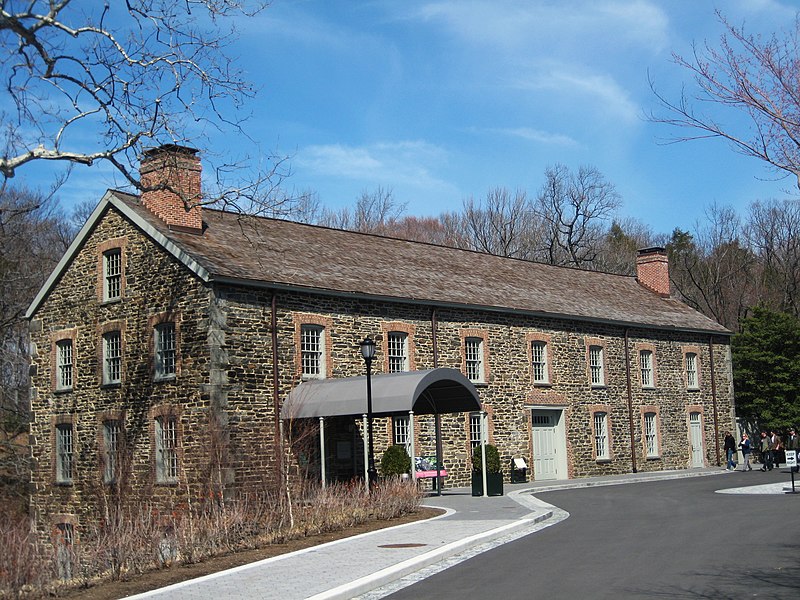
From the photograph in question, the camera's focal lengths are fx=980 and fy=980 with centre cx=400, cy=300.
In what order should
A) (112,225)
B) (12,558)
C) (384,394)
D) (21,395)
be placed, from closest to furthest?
(12,558), (384,394), (112,225), (21,395)

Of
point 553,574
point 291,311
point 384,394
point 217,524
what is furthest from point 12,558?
point 291,311

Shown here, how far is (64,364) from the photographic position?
2819 centimetres

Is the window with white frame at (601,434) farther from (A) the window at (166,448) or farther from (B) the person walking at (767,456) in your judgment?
(A) the window at (166,448)

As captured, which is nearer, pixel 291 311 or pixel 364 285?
pixel 291 311

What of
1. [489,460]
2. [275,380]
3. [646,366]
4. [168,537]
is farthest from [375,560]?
[646,366]

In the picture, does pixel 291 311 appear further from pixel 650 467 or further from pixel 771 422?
pixel 771 422

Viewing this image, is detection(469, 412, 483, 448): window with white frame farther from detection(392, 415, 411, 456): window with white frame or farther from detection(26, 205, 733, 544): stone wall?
detection(392, 415, 411, 456): window with white frame

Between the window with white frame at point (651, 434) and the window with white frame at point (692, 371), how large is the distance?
3046 millimetres

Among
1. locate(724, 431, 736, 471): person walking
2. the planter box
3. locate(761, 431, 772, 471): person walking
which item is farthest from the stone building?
locate(761, 431, 772, 471): person walking

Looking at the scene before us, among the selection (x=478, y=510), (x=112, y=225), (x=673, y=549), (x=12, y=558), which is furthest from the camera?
(x=112, y=225)

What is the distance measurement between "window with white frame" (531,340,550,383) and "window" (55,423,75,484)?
14.7 meters

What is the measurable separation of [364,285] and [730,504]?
1140 cm

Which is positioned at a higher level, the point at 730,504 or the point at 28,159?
the point at 28,159

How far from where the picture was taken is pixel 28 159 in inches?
591
